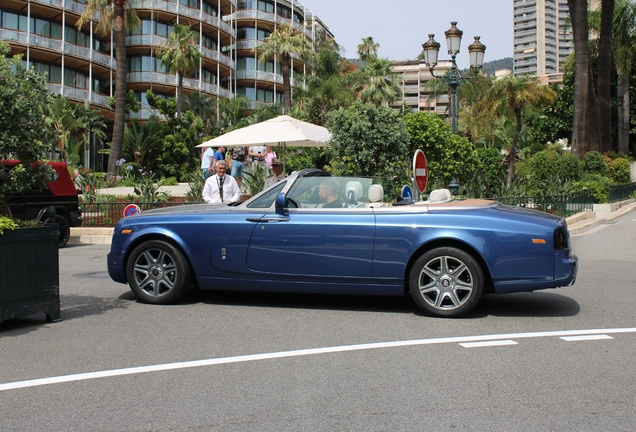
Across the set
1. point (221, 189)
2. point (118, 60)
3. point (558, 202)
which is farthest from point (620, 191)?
point (118, 60)

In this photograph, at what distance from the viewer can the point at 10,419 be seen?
13.3 ft

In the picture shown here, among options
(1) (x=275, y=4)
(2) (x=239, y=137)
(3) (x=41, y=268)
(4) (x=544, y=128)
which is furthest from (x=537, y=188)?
(1) (x=275, y=4)

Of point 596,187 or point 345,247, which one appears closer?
point 345,247

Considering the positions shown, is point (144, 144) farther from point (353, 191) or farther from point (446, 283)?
point (446, 283)

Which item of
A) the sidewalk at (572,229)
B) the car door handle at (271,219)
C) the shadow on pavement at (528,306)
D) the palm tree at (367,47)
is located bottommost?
the shadow on pavement at (528,306)

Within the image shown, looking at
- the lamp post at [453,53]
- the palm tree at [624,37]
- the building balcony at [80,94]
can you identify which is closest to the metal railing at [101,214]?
the lamp post at [453,53]

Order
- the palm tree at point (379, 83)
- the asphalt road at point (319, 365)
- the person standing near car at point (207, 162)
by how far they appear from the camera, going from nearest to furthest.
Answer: the asphalt road at point (319, 365), the person standing near car at point (207, 162), the palm tree at point (379, 83)

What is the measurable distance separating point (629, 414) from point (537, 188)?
2055cm

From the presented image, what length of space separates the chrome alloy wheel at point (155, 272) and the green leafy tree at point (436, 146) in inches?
493

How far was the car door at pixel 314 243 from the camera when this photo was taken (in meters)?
7.08

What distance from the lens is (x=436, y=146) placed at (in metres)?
19.5

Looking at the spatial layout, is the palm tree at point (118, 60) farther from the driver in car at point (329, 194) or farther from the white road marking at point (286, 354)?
the white road marking at point (286, 354)

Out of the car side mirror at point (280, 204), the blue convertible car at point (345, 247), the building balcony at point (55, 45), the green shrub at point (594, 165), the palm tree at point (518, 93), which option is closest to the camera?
the blue convertible car at point (345, 247)

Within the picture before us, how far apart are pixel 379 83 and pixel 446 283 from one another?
54.6m
